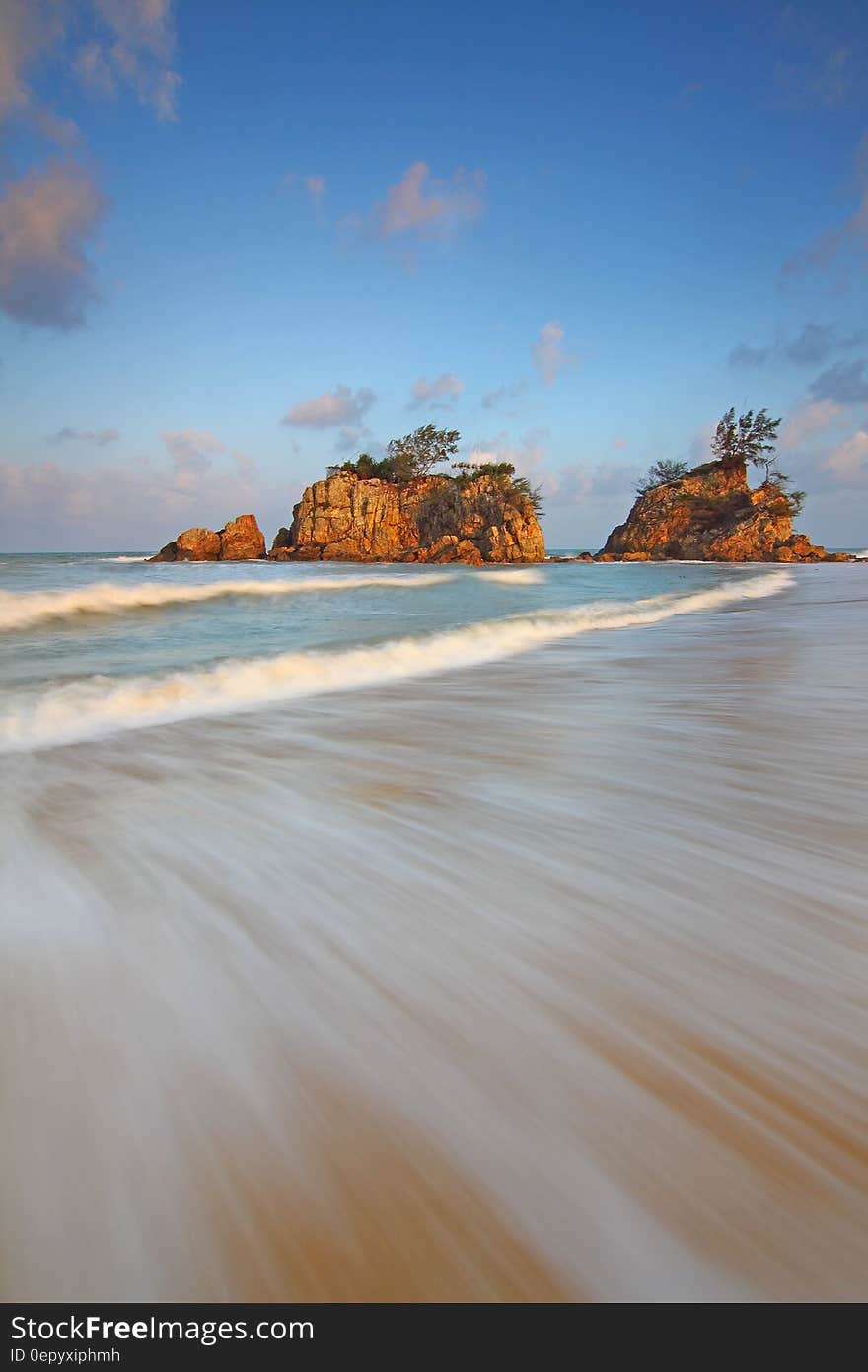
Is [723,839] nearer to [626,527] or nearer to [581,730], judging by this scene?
[581,730]

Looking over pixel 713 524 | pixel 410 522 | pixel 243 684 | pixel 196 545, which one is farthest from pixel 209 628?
pixel 713 524

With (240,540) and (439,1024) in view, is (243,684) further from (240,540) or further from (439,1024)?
(240,540)

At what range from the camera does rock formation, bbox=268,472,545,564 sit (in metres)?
41.3

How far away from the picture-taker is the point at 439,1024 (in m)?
0.89

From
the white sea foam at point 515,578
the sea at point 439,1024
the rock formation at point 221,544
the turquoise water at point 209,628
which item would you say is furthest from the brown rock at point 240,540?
the sea at point 439,1024

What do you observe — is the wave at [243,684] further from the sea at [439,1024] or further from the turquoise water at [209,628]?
the sea at [439,1024]

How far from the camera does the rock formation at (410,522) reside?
136 feet

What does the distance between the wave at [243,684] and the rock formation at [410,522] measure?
34745 mm

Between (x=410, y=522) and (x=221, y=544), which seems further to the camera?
(x=410, y=522)

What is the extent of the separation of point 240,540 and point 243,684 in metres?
42.3

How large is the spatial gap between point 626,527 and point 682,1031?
55.0m

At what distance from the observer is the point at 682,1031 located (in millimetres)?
857
